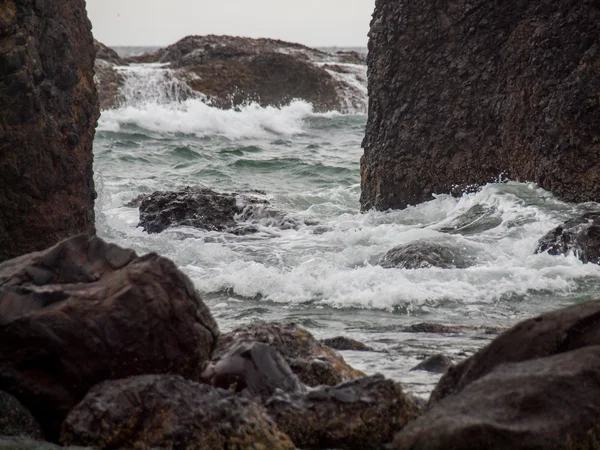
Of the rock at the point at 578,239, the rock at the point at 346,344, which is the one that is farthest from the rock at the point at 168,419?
the rock at the point at 578,239

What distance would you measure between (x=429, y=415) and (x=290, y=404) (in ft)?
2.22

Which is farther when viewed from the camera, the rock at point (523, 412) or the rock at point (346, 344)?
the rock at point (346, 344)

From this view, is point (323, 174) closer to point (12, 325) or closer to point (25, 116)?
point (25, 116)

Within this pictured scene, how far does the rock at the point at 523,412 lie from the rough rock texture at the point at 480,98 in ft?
20.7

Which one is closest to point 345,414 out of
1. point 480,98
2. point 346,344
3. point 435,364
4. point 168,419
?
point 168,419

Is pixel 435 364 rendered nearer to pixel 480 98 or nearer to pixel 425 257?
pixel 425 257

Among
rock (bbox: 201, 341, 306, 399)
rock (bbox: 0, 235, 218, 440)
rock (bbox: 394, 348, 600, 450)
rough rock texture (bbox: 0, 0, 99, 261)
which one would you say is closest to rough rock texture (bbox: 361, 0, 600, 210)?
rough rock texture (bbox: 0, 0, 99, 261)

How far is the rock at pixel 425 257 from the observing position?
8727 millimetres

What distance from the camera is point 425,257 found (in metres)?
8.77

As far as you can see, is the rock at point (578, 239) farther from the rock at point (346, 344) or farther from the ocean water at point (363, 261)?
the rock at point (346, 344)

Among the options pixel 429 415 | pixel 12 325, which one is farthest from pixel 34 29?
pixel 429 415

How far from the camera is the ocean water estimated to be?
7.06m

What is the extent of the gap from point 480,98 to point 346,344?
5991mm

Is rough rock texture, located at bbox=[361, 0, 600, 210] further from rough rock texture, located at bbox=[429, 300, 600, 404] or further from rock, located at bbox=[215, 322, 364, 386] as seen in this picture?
rough rock texture, located at bbox=[429, 300, 600, 404]
